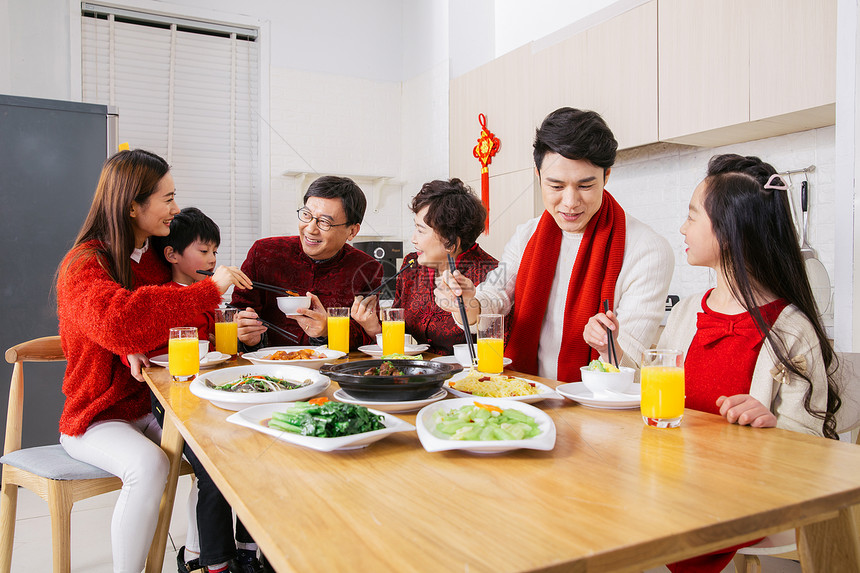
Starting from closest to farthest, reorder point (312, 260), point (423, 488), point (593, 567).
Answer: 1. point (593, 567)
2. point (423, 488)
3. point (312, 260)

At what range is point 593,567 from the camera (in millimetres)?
606

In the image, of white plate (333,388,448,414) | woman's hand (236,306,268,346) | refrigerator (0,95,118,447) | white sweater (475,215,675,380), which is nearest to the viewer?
white plate (333,388,448,414)

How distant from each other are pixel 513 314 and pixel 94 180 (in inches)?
95.9

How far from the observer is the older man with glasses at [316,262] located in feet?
8.11

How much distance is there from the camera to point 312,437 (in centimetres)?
96

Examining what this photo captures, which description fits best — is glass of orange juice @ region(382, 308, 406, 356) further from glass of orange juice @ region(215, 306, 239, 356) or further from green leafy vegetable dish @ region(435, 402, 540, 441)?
green leafy vegetable dish @ region(435, 402, 540, 441)

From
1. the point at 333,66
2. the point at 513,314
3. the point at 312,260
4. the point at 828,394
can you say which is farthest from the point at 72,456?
the point at 333,66

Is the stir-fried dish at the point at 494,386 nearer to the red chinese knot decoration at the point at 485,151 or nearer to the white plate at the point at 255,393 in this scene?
the white plate at the point at 255,393

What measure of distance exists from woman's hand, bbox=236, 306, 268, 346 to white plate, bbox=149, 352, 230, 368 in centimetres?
20

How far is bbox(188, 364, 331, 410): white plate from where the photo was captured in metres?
1.27

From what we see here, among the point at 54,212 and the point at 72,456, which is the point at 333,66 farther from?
the point at 72,456

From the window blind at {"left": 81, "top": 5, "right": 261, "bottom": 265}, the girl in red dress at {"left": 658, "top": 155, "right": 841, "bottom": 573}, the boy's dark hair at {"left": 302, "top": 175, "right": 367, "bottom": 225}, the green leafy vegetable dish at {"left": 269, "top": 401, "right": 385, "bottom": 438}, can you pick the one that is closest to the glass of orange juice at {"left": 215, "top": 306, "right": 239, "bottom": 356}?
the boy's dark hair at {"left": 302, "top": 175, "right": 367, "bottom": 225}

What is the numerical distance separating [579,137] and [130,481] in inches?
61.0

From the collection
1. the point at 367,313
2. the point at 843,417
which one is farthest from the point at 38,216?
the point at 843,417
